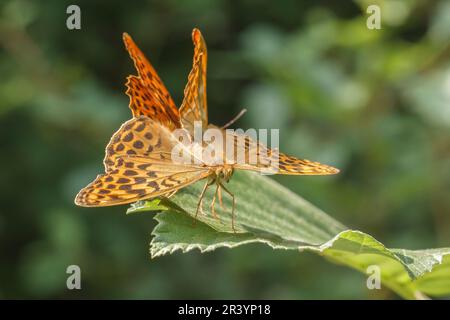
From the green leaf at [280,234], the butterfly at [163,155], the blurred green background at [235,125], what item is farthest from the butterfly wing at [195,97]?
the blurred green background at [235,125]

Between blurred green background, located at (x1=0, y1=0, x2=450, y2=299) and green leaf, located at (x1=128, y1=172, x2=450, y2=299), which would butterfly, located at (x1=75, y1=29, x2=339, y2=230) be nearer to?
green leaf, located at (x1=128, y1=172, x2=450, y2=299)

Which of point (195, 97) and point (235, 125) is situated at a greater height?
point (235, 125)

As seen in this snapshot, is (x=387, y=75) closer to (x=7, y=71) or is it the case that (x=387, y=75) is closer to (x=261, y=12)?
(x=261, y=12)

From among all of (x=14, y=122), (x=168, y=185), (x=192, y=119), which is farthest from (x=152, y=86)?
(x=14, y=122)

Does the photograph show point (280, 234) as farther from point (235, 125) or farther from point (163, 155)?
point (235, 125)

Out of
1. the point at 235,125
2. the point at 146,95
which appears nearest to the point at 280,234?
the point at 146,95

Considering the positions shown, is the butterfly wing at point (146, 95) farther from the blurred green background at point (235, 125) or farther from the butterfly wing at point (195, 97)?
the blurred green background at point (235, 125)
